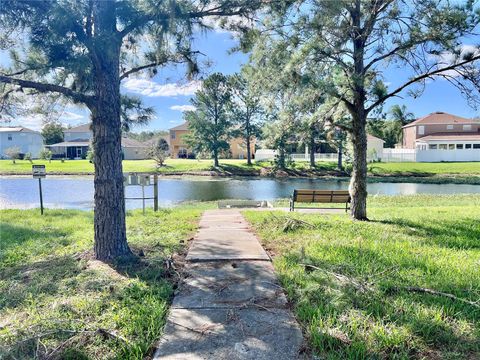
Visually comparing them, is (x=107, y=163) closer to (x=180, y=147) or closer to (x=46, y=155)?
(x=46, y=155)

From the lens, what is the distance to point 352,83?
6789mm

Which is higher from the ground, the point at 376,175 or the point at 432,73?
the point at 432,73

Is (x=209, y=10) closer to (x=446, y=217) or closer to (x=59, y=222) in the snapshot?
(x=59, y=222)

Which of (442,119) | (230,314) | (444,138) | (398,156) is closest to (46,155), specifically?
(398,156)

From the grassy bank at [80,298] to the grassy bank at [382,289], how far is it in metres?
1.39

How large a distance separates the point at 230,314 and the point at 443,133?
49189 millimetres

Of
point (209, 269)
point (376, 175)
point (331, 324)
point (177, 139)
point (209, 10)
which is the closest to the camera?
point (331, 324)

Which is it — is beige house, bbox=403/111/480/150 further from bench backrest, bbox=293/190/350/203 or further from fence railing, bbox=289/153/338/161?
bench backrest, bbox=293/190/350/203

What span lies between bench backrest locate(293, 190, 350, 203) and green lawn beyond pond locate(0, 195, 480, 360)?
4604 millimetres

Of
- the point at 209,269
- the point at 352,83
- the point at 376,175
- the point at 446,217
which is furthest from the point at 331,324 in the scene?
the point at 376,175

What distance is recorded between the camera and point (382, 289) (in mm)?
3453

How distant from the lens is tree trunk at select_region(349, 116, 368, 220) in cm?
764

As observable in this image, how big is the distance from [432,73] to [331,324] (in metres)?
6.27

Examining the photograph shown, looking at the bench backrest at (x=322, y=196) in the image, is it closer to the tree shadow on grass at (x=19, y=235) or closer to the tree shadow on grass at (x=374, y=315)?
the tree shadow on grass at (x=19, y=235)
